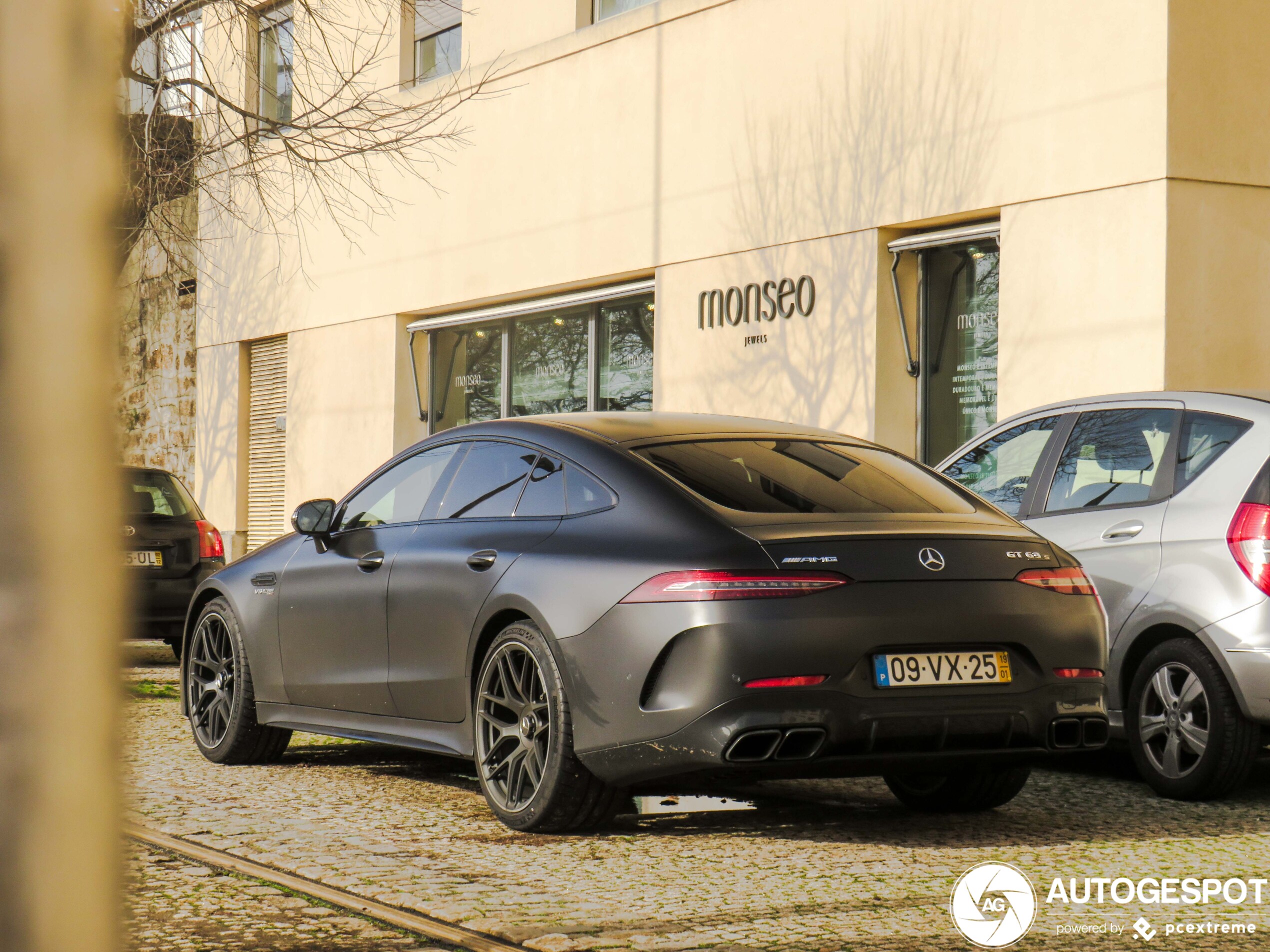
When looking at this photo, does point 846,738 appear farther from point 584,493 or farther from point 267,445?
point 267,445

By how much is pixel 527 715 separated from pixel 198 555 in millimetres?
7744

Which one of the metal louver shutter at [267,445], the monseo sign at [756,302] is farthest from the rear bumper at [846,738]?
the metal louver shutter at [267,445]

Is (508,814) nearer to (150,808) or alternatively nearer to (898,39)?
(150,808)

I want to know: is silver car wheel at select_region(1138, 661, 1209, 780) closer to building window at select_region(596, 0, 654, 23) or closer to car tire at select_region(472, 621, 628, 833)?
car tire at select_region(472, 621, 628, 833)

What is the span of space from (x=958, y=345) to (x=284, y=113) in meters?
12.0

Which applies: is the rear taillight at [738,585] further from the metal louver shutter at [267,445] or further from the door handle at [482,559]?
the metal louver shutter at [267,445]

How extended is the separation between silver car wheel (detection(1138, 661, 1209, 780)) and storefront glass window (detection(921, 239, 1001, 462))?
5.25 m

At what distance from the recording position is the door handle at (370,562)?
→ 6.60m

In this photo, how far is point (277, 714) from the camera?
716cm

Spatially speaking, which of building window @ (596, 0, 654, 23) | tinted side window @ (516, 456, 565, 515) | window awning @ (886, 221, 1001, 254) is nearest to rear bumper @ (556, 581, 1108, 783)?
tinted side window @ (516, 456, 565, 515)

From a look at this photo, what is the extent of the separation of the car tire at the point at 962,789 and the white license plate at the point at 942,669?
0.87m

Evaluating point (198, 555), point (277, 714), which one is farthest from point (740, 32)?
point (277, 714)

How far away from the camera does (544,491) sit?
5984 millimetres

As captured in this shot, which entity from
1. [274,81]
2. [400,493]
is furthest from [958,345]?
[274,81]
